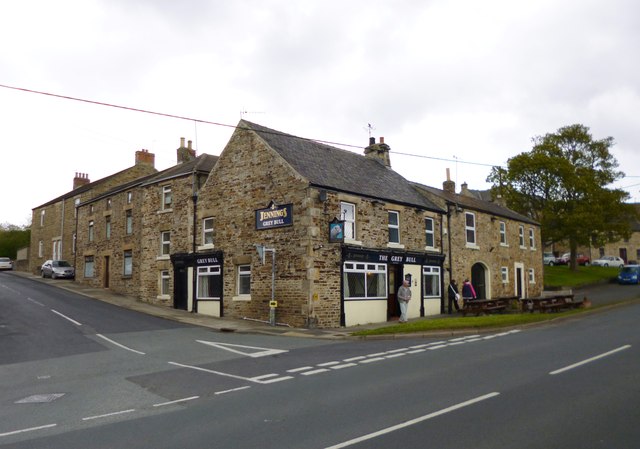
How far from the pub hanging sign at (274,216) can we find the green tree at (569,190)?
3021cm

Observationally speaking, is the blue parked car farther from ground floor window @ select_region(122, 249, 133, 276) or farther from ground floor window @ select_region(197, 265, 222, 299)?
ground floor window @ select_region(122, 249, 133, 276)

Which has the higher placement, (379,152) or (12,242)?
(379,152)

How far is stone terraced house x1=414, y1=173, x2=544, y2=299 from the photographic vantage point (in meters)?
27.8

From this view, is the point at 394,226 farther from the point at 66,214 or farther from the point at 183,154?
the point at 66,214

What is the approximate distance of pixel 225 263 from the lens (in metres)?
23.6

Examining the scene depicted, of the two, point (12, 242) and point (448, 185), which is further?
point (12, 242)

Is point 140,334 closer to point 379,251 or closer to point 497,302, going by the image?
point 379,251

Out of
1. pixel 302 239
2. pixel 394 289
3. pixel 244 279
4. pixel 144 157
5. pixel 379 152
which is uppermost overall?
pixel 144 157

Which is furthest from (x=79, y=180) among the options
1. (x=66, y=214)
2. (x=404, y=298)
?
(x=404, y=298)

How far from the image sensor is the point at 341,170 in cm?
2431

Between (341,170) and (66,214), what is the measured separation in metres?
30.9

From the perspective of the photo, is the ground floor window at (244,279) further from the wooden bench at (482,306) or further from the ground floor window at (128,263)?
the ground floor window at (128,263)

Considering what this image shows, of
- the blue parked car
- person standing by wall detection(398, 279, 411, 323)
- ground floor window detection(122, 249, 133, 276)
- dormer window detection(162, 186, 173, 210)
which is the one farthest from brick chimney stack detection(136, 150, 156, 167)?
the blue parked car

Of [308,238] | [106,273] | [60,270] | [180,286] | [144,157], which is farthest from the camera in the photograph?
[144,157]
